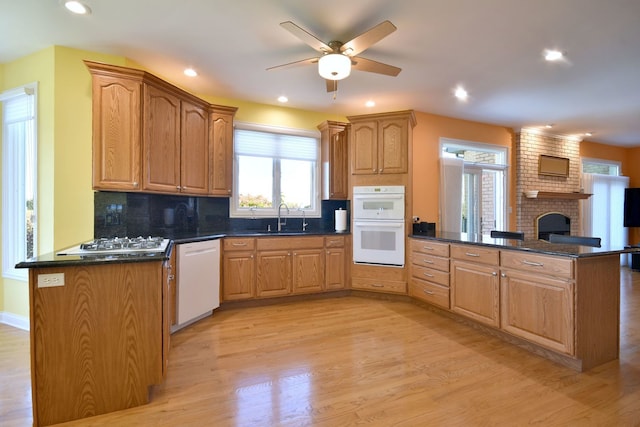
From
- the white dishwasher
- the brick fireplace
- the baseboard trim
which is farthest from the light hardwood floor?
the brick fireplace

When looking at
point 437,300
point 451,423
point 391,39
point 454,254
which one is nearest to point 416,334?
point 437,300

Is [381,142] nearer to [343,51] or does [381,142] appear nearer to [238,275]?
[343,51]

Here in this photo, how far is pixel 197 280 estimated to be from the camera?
314 centimetres

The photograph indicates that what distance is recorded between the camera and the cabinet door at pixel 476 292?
9.23 ft

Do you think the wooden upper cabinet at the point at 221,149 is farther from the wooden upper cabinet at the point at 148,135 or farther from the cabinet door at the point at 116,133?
the cabinet door at the point at 116,133

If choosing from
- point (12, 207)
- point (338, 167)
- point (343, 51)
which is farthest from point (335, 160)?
point (12, 207)

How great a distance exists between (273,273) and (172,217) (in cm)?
139

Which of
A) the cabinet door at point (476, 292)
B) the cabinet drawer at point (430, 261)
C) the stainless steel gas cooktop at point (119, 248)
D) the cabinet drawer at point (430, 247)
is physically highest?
the stainless steel gas cooktop at point (119, 248)

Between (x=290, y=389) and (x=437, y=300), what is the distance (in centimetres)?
214

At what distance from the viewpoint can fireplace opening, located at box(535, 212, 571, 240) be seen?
18.3 feet

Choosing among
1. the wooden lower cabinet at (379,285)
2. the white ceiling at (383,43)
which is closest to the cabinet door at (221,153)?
the white ceiling at (383,43)

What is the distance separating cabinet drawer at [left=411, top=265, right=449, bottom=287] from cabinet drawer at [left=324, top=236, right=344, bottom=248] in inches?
38.9

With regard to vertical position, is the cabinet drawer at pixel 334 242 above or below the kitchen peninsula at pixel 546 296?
above

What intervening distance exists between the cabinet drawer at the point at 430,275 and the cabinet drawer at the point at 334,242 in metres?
0.99
